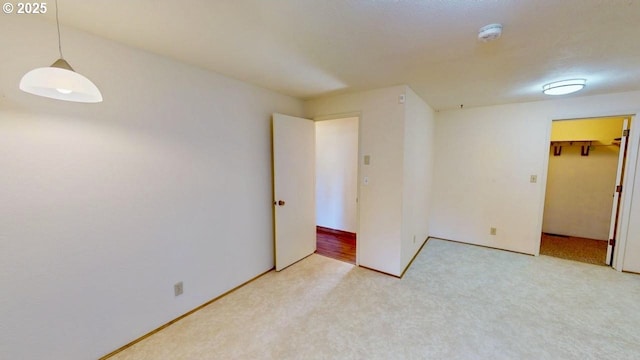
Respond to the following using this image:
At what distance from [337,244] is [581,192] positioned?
4380 millimetres

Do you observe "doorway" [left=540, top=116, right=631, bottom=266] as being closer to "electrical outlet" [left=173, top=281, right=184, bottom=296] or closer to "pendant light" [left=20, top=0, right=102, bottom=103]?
"electrical outlet" [left=173, top=281, right=184, bottom=296]

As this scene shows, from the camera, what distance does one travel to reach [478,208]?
3.88 meters

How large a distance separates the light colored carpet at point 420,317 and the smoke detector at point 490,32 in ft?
7.24

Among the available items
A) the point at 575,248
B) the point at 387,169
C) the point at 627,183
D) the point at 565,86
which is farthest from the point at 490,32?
the point at 575,248

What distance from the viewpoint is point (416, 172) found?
323 cm

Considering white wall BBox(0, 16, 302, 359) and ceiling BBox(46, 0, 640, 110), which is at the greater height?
ceiling BBox(46, 0, 640, 110)

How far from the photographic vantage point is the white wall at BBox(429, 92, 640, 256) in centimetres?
331

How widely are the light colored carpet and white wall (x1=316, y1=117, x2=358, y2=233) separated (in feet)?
5.51

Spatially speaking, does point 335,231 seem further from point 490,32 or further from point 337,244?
point 490,32

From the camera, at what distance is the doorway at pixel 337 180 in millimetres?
4473

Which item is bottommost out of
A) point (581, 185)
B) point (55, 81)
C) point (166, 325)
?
point (166, 325)

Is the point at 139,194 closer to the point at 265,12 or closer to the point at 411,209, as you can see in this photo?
the point at 265,12

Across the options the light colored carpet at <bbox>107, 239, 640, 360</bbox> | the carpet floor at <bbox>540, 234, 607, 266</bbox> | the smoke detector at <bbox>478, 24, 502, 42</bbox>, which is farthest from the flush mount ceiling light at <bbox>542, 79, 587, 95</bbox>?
the carpet floor at <bbox>540, 234, 607, 266</bbox>

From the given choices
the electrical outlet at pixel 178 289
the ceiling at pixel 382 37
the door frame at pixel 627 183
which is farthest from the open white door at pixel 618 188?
the electrical outlet at pixel 178 289
